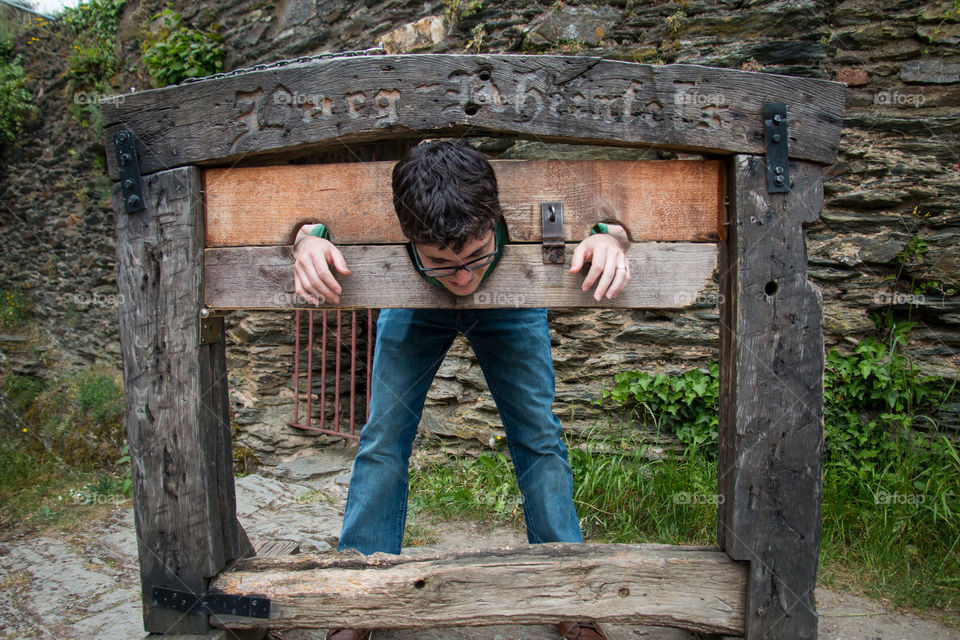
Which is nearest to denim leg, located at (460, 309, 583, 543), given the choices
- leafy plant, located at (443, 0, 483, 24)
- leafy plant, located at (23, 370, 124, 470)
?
leafy plant, located at (443, 0, 483, 24)

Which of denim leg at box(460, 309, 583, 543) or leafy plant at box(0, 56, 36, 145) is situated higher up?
leafy plant at box(0, 56, 36, 145)

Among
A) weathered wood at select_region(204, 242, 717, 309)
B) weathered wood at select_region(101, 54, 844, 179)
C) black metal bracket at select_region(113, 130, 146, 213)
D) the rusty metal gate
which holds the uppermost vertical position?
weathered wood at select_region(101, 54, 844, 179)

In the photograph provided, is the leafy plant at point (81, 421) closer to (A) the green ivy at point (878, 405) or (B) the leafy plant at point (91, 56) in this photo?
(B) the leafy plant at point (91, 56)

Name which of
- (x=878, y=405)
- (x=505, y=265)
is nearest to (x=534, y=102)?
(x=505, y=265)

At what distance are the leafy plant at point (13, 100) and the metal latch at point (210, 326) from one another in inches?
270

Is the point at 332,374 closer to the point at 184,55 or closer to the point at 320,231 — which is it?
the point at 184,55

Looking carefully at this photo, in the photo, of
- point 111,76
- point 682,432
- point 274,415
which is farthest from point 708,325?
point 111,76

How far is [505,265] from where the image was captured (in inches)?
73.1

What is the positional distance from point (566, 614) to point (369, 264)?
1.24 m

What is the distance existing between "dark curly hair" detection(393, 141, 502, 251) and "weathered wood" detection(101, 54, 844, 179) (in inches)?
5.1

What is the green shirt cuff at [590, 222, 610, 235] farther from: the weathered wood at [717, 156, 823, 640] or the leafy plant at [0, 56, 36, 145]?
the leafy plant at [0, 56, 36, 145]

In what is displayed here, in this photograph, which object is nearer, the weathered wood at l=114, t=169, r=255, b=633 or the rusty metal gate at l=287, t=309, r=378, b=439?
the weathered wood at l=114, t=169, r=255, b=633

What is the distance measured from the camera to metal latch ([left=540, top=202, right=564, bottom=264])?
71.8 inches

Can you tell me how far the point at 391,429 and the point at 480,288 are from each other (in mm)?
687
